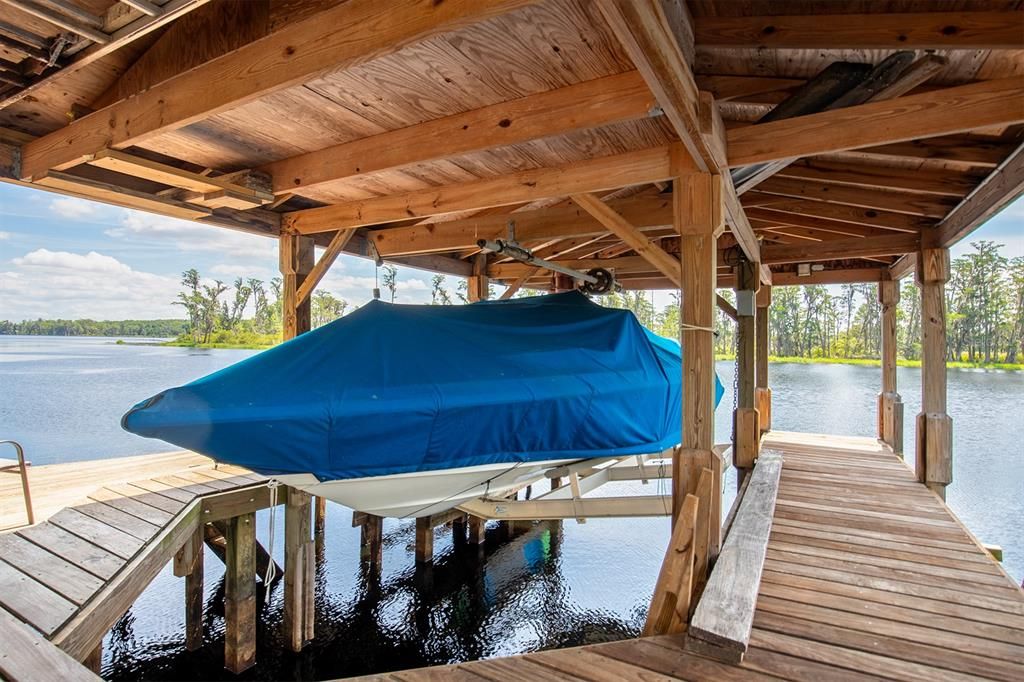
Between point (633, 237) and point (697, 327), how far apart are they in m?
0.90

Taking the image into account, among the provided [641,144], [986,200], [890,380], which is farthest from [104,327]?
[986,200]

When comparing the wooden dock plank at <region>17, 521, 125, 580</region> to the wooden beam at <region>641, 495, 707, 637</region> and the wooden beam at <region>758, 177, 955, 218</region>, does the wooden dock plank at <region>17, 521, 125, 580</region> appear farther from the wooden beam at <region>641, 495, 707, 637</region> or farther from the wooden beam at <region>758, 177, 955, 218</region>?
the wooden beam at <region>758, 177, 955, 218</region>

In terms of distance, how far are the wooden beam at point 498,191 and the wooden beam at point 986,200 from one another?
232 centimetres

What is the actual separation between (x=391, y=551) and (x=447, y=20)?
6.59 metres

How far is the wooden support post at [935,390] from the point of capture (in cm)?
459

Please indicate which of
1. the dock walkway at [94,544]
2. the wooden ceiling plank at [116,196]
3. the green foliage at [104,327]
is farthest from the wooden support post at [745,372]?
the green foliage at [104,327]

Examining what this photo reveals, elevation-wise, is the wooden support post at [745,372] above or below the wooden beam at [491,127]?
below

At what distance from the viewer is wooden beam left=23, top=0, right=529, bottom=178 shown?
1.59 metres

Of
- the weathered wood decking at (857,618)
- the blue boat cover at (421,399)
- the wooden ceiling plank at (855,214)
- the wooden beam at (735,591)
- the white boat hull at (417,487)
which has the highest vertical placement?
the wooden ceiling plank at (855,214)

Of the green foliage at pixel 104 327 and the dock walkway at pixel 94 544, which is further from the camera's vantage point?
the green foliage at pixel 104 327

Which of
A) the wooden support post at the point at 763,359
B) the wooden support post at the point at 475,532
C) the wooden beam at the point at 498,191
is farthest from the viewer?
the wooden support post at the point at 763,359

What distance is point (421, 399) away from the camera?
99.0 inches

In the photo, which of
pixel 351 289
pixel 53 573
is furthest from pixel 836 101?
pixel 351 289

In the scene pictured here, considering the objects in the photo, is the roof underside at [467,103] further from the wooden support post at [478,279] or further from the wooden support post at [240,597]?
the wooden support post at [240,597]
